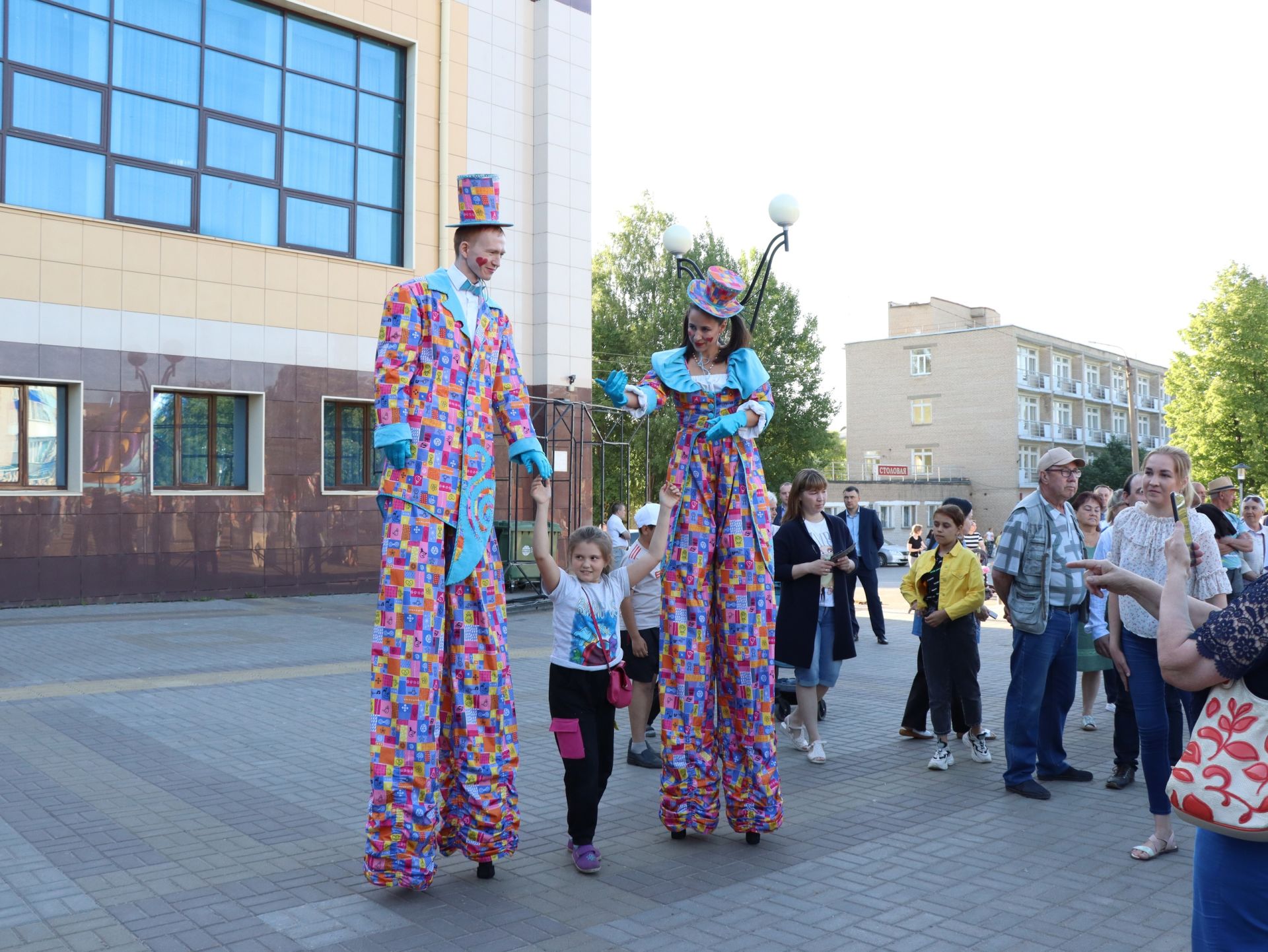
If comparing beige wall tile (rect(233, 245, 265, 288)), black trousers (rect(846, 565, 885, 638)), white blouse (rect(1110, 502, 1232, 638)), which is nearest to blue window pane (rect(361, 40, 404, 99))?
beige wall tile (rect(233, 245, 265, 288))

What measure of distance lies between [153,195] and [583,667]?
14.7 m

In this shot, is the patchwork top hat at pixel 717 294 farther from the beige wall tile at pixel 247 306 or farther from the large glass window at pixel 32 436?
the beige wall tile at pixel 247 306

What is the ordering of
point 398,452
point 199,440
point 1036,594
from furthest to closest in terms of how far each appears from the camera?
point 199,440, point 1036,594, point 398,452

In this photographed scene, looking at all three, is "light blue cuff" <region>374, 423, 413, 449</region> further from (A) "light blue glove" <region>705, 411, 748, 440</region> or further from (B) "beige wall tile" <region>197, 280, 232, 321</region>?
(B) "beige wall tile" <region>197, 280, 232, 321</region>

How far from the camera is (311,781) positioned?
20.2 feet

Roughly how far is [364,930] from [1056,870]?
292 centimetres

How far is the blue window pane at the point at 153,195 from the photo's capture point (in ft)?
53.6

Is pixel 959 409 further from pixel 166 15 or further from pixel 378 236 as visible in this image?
pixel 166 15

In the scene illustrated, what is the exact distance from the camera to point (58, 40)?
52.0 feet

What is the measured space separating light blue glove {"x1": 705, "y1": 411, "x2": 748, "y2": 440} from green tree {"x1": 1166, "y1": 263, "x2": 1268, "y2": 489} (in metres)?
41.0

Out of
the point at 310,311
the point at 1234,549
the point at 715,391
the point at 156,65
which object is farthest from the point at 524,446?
the point at 156,65

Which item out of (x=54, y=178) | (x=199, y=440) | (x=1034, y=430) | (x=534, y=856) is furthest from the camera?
(x=1034, y=430)

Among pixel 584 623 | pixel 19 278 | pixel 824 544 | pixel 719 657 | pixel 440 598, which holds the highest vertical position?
pixel 19 278

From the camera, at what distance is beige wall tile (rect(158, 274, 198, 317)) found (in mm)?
16516
